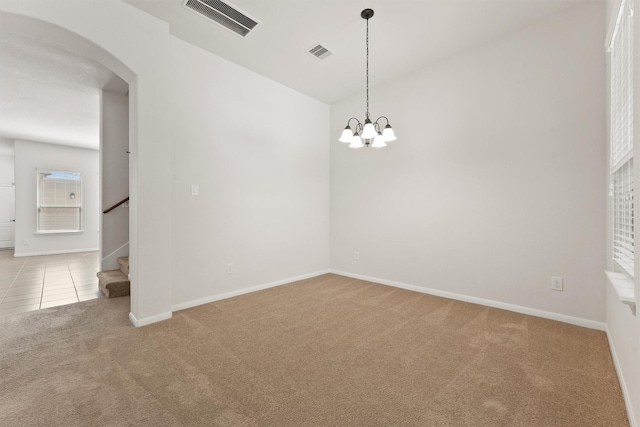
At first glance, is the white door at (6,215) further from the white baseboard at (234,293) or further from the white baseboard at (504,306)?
the white baseboard at (504,306)

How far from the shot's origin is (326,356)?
6.85 ft

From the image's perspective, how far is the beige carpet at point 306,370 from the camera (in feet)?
4.89

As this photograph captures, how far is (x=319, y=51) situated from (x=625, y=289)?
3.48 metres

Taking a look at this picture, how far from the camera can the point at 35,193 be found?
22.7 ft

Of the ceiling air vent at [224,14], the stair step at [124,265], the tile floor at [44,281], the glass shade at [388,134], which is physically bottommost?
the tile floor at [44,281]

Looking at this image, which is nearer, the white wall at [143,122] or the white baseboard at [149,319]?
the white wall at [143,122]

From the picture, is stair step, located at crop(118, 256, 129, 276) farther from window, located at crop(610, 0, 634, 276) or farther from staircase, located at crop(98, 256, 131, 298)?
window, located at crop(610, 0, 634, 276)

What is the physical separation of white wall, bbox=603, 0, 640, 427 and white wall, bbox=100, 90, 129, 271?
5.41 metres

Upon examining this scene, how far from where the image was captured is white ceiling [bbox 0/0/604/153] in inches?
103

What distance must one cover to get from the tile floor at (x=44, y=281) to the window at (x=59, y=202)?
3.39ft

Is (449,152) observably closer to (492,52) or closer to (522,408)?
(492,52)

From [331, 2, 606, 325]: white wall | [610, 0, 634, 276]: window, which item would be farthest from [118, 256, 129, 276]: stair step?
[610, 0, 634, 276]: window

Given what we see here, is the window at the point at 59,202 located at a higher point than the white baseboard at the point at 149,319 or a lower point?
higher

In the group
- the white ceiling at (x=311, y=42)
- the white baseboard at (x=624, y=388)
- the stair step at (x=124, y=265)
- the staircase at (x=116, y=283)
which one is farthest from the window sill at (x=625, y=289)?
the stair step at (x=124, y=265)
